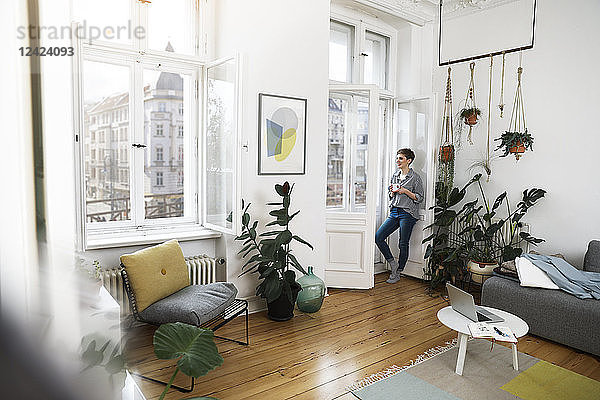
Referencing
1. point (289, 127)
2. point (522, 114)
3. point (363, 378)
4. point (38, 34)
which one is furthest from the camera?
point (522, 114)

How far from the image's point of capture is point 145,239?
3.35 meters

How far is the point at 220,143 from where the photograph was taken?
352 centimetres

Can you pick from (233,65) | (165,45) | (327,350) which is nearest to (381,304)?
(327,350)

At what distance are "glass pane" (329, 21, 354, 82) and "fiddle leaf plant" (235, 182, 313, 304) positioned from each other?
1.82 meters

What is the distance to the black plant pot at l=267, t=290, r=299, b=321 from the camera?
12.1ft

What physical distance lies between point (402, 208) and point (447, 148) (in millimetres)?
851

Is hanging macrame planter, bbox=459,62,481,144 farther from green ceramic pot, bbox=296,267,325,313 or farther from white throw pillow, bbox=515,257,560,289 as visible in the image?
green ceramic pot, bbox=296,267,325,313

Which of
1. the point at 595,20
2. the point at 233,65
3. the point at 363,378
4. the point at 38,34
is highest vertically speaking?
the point at 595,20

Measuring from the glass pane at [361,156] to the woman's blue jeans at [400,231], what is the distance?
0.59m

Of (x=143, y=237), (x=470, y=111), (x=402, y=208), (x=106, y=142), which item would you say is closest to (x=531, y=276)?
(x=402, y=208)

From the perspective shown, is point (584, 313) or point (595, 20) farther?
point (595, 20)

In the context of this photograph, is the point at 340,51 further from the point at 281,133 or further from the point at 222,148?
the point at 222,148

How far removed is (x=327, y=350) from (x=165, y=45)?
9.02 feet

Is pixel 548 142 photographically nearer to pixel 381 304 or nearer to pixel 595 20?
pixel 595 20
